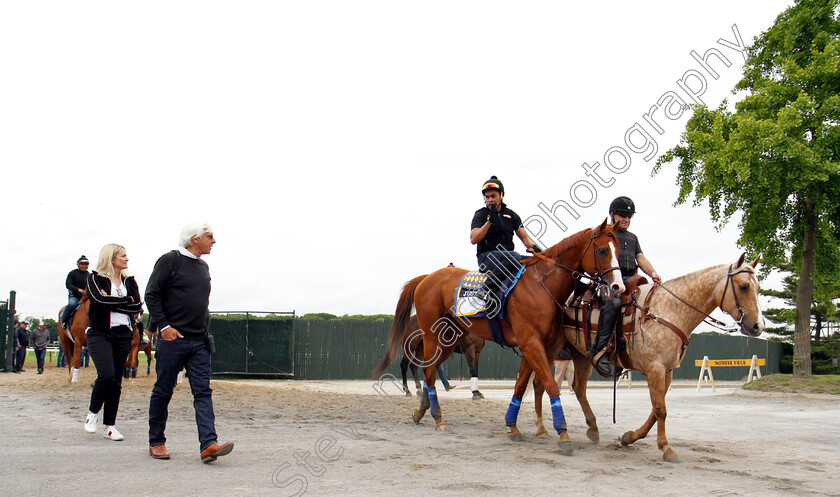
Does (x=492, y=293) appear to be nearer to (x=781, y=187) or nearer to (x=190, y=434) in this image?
(x=190, y=434)

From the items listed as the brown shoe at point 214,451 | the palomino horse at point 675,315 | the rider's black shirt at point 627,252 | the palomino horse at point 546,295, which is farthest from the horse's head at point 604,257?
the brown shoe at point 214,451

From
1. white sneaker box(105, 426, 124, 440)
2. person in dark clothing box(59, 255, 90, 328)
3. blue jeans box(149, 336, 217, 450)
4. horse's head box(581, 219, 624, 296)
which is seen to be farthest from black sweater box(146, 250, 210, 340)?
person in dark clothing box(59, 255, 90, 328)

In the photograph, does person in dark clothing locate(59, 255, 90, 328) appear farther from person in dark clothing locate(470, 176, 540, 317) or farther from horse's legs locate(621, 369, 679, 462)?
horse's legs locate(621, 369, 679, 462)

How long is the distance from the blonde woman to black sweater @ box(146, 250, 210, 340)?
3.99 feet

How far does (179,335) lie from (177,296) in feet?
1.16

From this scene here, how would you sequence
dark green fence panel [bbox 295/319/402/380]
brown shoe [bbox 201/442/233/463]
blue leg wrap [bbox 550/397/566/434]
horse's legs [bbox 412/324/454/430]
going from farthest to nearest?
dark green fence panel [bbox 295/319/402/380] → horse's legs [bbox 412/324/454/430] → blue leg wrap [bbox 550/397/566/434] → brown shoe [bbox 201/442/233/463]

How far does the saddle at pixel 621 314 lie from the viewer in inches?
263

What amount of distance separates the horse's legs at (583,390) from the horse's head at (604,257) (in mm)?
1500

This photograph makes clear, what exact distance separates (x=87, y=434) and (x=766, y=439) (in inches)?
322

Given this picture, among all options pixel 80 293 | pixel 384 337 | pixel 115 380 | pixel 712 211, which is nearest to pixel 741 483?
pixel 115 380

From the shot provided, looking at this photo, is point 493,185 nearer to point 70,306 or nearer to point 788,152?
point 70,306

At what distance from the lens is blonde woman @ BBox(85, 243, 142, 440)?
20.9ft

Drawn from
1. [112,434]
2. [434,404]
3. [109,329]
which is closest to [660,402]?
[434,404]

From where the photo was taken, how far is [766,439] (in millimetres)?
7824
